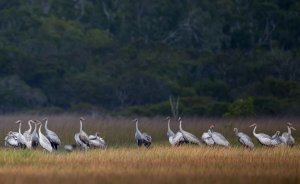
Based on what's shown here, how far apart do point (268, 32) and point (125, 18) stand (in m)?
6.50

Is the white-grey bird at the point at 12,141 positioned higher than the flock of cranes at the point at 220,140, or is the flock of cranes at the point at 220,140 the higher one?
the flock of cranes at the point at 220,140

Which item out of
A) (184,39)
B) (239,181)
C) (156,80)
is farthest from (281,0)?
(239,181)

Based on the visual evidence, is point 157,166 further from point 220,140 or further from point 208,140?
point 208,140

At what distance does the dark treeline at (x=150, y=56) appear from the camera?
39.6m

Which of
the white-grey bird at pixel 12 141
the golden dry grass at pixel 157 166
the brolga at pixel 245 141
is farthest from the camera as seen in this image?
the brolga at pixel 245 141

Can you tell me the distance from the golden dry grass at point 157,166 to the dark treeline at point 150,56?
52.9 feet

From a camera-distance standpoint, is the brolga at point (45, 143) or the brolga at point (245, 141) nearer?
the brolga at point (45, 143)

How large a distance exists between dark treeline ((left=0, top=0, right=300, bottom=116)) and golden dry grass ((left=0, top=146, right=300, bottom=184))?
16.1 metres

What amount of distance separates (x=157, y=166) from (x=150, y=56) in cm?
2745

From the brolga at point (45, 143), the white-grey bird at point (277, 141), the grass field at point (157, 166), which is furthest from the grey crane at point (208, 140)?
the brolga at point (45, 143)

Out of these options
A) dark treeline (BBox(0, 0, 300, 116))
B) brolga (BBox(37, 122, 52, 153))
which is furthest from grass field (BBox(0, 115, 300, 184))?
dark treeline (BBox(0, 0, 300, 116))

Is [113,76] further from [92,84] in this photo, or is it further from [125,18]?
[125,18]

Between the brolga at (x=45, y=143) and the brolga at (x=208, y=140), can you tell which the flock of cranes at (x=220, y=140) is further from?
the brolga at (x=45, y=143)

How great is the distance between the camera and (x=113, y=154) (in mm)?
18281
